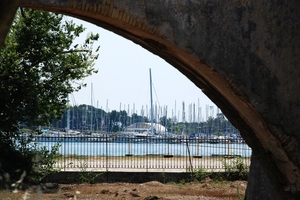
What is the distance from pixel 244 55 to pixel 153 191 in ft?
34.6

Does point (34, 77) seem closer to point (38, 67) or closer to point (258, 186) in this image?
point (38, 67)

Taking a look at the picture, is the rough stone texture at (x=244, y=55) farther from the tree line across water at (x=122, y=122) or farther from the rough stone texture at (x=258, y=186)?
the tree line across water at (x=122, y=122)

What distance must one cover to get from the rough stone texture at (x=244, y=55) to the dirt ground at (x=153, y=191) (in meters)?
7.07

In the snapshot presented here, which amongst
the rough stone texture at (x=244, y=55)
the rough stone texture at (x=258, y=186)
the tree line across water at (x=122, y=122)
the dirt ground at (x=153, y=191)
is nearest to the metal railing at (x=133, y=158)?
the dirt ground at (x=153, y=191)

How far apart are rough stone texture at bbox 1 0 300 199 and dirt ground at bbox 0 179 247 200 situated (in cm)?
707

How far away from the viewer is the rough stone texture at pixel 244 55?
28.2 ft

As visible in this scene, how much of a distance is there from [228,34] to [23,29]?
10.9 metres

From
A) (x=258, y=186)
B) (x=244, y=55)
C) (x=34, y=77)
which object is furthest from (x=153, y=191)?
(x=244, y=55)

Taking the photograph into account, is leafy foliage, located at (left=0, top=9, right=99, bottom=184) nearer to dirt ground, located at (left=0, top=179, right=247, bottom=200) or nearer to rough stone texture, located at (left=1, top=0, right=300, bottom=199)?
dirt ground, located at (left=0, top=179, right=247, bottom=200)

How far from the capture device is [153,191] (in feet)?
62.1

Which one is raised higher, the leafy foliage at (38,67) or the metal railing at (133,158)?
the leafy foliage at (38,67)

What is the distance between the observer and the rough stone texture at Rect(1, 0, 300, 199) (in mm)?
8586

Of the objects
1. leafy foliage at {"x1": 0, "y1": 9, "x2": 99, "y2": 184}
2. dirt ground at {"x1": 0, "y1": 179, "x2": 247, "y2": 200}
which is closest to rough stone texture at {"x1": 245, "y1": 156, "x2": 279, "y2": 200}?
dirt ground at {"x1": 0, "y1": 179, "x2": 247, "y2": 200}

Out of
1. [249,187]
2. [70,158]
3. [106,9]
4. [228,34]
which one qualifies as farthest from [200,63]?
[70,158]
